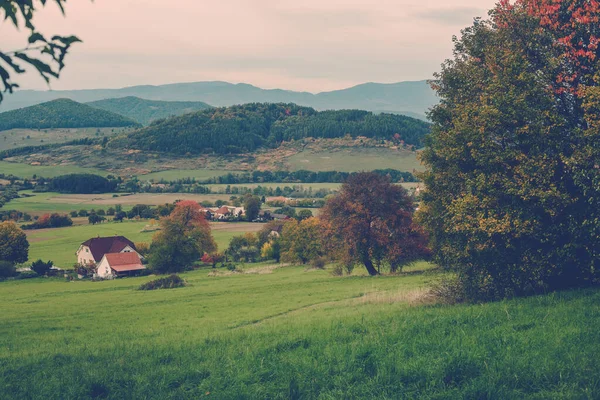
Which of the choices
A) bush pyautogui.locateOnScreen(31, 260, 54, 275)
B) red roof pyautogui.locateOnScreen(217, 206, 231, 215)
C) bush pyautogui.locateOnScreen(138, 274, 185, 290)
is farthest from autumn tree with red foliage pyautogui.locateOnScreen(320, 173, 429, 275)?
red roof pyautogui.locateOnScreen(217, 206, 231, 215)

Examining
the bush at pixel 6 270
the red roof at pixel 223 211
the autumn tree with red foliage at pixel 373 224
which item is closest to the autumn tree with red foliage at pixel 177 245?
the bush at pixel 6 270

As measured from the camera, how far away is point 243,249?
284 ft

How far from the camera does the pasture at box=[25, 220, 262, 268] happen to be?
86500mm

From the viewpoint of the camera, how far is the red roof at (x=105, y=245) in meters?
82.3

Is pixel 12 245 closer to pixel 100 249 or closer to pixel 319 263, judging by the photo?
pixel 100 249

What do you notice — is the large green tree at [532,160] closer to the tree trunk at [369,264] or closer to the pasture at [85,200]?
the tree trunk at [369,264]

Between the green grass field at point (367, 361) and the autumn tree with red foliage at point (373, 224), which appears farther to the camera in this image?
the autumn tree with red foliage at point (373, 224)

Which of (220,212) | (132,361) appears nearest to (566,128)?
(132,361)

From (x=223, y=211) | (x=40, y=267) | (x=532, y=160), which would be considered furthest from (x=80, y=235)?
(x=532, y=160)

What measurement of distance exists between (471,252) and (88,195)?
163 metres

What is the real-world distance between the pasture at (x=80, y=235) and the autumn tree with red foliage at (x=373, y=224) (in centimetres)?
4374

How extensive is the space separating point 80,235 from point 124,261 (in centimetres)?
2842

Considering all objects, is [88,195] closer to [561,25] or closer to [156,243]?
[156,243]

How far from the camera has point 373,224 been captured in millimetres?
51562
